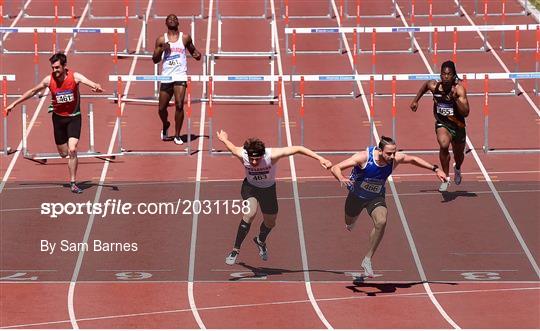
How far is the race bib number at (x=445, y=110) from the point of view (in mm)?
24422

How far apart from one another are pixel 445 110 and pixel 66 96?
17.3 feet

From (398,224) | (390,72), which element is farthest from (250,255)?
(390,72)

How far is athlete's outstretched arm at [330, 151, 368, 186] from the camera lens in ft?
63.5

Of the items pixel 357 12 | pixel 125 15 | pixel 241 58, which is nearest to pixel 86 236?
pixel 241 58

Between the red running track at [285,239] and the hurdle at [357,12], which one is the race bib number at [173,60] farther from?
the hurdle at [357,12]

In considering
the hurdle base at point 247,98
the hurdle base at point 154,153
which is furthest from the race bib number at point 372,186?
the hurdle base at point 247,98

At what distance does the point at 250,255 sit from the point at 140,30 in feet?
48.6

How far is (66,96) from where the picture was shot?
79.7ft

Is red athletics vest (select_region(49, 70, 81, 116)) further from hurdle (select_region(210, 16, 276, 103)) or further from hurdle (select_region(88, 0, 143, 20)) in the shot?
hurdle (select_region(88, 0, 143, 20))

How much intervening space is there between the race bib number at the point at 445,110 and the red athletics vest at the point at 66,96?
199 inches

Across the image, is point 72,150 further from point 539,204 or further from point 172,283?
point 539,204

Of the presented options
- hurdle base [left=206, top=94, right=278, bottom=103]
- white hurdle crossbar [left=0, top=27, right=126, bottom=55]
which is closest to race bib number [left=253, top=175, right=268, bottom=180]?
white hurdle crossbar [left=0, top=27, right=126, bottom=55]

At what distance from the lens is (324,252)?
22203 mm

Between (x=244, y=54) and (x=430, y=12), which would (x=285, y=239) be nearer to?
(x=244, y=54)
